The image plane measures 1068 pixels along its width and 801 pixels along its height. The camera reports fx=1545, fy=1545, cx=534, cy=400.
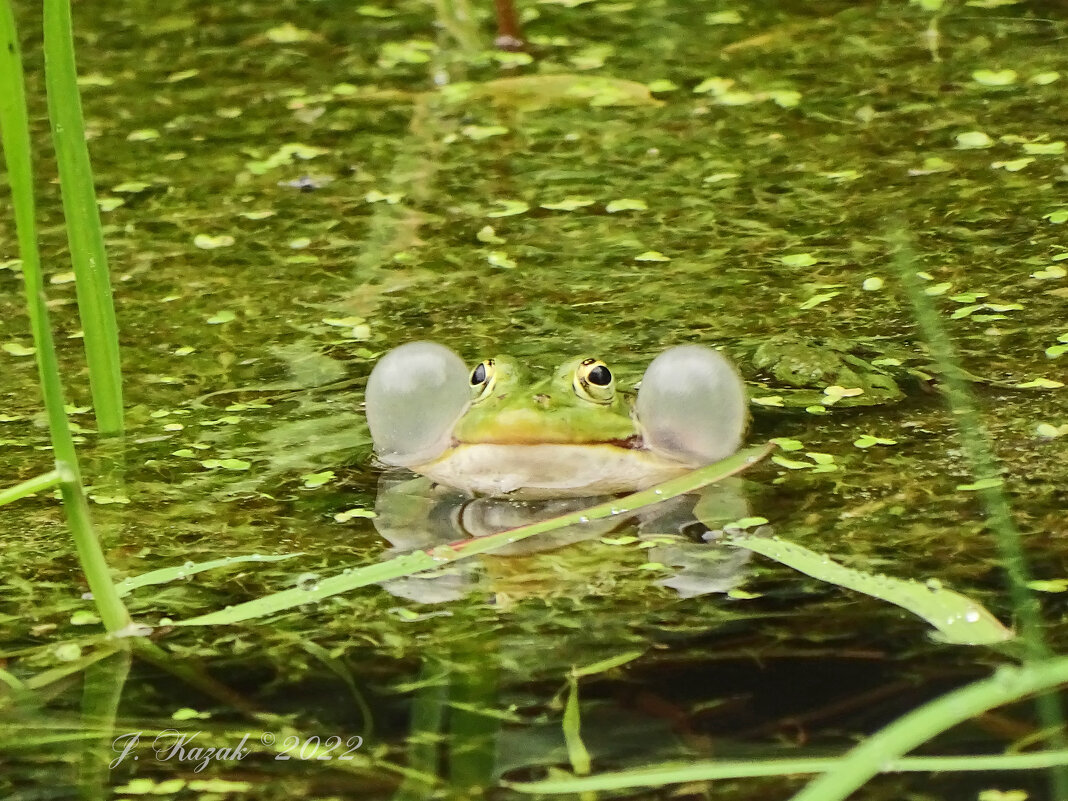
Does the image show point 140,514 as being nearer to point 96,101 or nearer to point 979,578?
point 979,578

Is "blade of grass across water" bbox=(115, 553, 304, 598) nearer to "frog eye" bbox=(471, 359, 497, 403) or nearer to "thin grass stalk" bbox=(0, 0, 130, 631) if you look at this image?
"thin grass stalk" bbox=(0, 0, 130, 631)

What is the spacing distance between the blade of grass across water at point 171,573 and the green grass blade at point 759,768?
0.52m

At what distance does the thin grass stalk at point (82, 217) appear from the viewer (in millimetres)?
1609

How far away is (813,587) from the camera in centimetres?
155

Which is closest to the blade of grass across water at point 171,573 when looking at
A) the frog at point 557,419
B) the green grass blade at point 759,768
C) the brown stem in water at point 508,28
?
the frog at point 557,419

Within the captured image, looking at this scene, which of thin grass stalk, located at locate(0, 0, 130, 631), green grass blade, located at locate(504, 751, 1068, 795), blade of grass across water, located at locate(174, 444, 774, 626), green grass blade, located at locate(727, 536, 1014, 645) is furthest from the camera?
blade of grass across water, located at locate(174, 444, 774, 626)

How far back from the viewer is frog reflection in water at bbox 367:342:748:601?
5.90 feet

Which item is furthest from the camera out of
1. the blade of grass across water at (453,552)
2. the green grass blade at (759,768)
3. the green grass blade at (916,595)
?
the blade of grass across water at (453,552)

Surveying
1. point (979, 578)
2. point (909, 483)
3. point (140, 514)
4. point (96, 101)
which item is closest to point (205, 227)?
point (96, 101)

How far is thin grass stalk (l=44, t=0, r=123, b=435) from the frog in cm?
32

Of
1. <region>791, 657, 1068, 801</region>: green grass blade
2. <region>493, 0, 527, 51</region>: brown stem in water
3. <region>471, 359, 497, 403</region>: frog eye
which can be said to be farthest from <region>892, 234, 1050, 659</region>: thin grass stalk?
<region>493, 0, 527, 51</region>: brown stem in water

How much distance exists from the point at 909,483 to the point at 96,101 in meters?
2.26

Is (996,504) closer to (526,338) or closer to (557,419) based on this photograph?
(557,419)

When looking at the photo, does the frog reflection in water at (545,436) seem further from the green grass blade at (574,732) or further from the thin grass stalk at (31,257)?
the thin grass stalk at (31,257)
